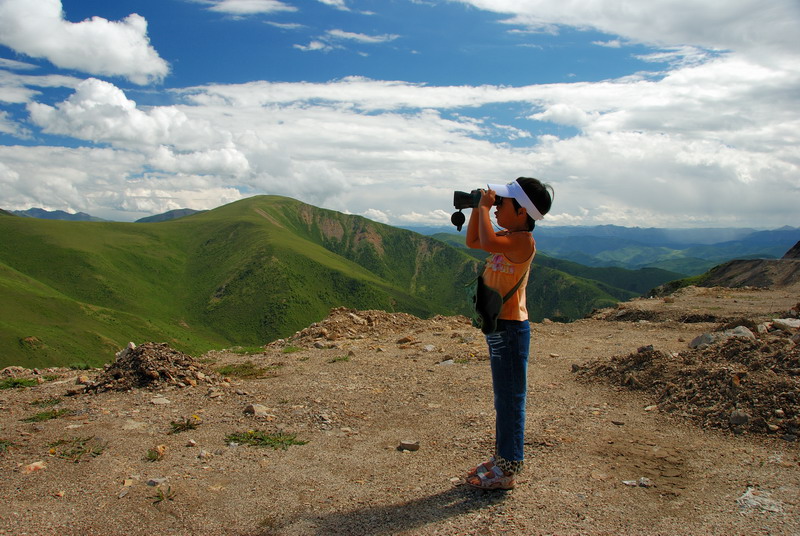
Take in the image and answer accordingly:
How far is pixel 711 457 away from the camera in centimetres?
552

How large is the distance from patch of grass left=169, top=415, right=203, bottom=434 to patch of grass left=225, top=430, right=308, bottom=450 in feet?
2.46

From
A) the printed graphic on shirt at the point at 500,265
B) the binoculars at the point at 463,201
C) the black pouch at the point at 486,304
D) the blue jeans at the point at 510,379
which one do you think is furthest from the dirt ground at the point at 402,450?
the binoculars at the point at 463,201

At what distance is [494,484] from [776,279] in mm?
55221

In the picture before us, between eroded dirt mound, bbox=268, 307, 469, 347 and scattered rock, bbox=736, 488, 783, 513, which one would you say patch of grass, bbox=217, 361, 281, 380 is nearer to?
eroded dirt mound, bbox=268, 307, 469, 347

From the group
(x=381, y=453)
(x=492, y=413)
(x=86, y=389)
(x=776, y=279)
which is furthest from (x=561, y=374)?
(x=776, y=279)

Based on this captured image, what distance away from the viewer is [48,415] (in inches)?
295

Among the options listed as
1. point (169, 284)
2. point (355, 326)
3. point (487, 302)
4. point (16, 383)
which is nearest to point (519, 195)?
point (487, 302)

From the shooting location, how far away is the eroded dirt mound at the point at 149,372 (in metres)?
9.10

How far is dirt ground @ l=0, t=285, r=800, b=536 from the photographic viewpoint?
14.3ft

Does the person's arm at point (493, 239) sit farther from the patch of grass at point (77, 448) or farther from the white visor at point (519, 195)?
the patch of grass at point (77, 448)

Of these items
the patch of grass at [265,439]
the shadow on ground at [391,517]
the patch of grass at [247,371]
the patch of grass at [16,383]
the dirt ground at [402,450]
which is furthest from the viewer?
the patch of grass at [247,371]

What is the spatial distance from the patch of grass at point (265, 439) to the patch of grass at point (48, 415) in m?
3.10

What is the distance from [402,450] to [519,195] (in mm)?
3746

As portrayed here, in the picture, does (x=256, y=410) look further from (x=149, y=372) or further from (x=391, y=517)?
(x=391, y=517)
